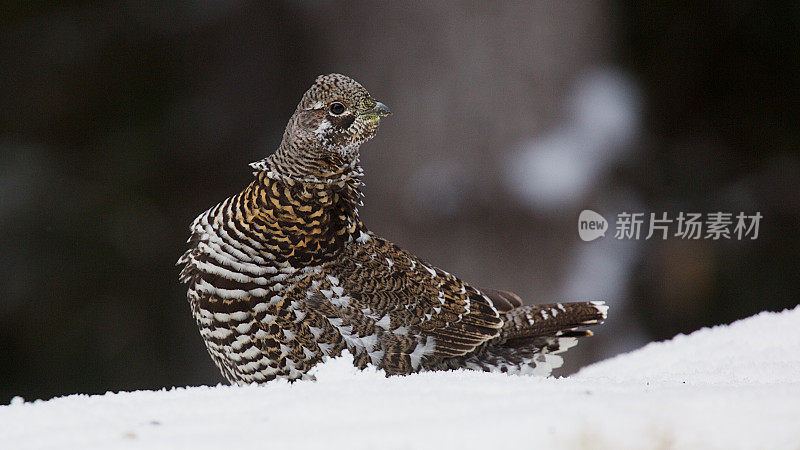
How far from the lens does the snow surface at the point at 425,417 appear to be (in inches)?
35.9

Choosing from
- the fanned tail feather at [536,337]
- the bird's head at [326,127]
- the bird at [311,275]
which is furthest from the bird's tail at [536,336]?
the bird's head at [326,127]

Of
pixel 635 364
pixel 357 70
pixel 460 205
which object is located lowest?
pixel 635 364

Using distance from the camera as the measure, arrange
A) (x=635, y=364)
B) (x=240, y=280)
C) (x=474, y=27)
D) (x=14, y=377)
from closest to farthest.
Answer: (x=240, y=280) < (x=635, y=364) < (x=474, y=27) < (x=14, y=377)

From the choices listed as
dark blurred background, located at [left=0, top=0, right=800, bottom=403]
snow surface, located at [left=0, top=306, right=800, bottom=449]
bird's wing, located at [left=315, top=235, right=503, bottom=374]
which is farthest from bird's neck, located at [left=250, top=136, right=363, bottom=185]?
dark blurred background, located at [left=0, top=0, right=800, bottom=403]

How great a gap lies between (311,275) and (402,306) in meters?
0.25

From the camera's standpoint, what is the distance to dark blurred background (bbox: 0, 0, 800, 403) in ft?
10.8

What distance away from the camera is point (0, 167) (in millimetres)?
3455

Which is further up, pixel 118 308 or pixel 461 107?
pixel 461 107

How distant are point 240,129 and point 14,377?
1586mm

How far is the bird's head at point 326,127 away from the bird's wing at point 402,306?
9.1 inches

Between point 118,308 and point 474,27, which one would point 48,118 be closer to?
point 118,308

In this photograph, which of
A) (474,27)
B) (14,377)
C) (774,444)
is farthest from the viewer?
(14,377)

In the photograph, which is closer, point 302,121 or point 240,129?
point 302,121

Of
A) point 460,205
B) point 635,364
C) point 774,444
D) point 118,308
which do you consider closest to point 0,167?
point 118,308
